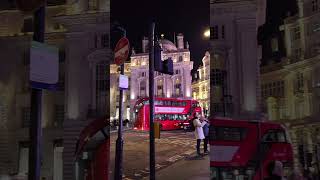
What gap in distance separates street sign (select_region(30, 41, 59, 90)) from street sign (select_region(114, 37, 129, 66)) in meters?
0.44

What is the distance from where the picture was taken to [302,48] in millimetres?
2990

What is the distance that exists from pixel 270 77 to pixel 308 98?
28 cm

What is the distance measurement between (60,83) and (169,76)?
3.30 ft

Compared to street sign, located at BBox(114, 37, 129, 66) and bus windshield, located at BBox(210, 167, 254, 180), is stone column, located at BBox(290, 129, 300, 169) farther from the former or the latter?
street sign, located at BBox(114, 37, 129, 66)

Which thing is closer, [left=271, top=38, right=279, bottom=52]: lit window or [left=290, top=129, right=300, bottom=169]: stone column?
[left=290, top=129, right=300, bottom=169]: stone column

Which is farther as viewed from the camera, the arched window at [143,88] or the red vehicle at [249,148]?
the arched window at [143,88]

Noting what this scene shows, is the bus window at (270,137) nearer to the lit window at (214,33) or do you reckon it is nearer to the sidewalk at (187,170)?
Result: the sidewalk at (187,170)

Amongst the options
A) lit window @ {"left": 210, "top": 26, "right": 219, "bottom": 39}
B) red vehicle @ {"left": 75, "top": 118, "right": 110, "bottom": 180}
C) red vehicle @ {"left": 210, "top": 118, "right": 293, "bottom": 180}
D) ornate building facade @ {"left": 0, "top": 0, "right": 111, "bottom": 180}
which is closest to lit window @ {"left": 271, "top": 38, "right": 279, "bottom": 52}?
lit window @ {"left": 210, "top": 26, "right": 219, "bottom": 39}

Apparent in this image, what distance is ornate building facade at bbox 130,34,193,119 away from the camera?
10.1 feet

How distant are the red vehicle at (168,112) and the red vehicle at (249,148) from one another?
246 mm

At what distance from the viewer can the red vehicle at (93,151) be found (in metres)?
3.41

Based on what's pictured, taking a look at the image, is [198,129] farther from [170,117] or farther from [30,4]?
[30,4]

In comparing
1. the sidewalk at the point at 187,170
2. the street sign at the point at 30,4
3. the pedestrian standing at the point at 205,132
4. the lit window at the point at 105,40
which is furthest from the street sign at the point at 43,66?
the pedestrian standing at the point at 205,132

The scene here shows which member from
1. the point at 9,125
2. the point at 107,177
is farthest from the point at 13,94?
the point at 107,177
